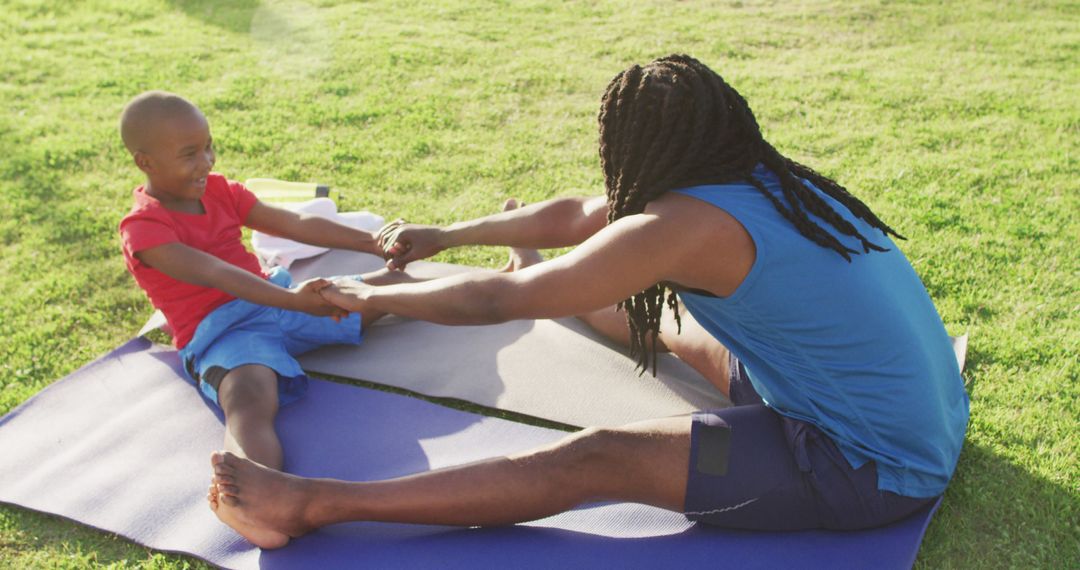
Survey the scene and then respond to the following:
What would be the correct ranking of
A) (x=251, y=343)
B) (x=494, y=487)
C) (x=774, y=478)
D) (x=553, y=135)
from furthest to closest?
(x=553, y=135) < (x=251, y=343) < (x=494, y=487) < (x=774, y=478)

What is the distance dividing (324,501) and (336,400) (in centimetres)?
92

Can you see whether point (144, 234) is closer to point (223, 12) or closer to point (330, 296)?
point (330, 296)

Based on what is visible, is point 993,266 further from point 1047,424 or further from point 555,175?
point 555,175

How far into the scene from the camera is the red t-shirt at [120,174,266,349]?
352 centimetres

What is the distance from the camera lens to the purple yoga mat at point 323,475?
8.72 ft

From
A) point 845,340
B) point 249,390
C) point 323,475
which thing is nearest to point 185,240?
point 249,390

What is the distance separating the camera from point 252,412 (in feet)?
10.9

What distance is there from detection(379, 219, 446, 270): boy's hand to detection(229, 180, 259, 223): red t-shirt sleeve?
0.71m

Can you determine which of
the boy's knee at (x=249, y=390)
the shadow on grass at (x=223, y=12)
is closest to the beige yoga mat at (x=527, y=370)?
the boy's knee at (x=249, y=390)

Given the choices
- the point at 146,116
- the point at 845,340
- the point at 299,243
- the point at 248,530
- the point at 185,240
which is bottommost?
the point at 248,530

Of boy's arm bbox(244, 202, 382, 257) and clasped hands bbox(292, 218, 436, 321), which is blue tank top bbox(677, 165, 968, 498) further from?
boy's arm bbox(244, 202, 382, 257)

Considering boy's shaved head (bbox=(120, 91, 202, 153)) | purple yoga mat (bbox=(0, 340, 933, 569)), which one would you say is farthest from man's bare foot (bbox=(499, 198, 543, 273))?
boy's shaved head (bbox=(120, 91, 202, 153))

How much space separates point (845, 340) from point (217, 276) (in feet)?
7.49

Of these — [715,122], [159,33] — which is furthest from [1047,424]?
[159,33]
